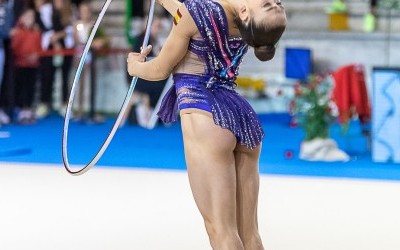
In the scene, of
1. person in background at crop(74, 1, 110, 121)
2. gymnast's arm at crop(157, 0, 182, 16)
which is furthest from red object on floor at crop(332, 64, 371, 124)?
gymnast's arm at crop(157, 0, 182, 16)

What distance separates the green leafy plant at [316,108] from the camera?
34.3 feet

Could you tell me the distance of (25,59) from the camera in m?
13.6

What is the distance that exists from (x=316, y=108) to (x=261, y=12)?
5.90 metres

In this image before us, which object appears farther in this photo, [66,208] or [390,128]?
[390,128]

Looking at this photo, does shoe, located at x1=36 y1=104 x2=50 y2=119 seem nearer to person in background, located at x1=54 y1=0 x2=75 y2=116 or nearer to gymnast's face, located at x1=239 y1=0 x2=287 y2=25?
person in background, located at x1=54 y1=0 x2=75 y2=116

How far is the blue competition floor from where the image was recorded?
32.5 feet

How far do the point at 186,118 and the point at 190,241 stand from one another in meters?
2.11

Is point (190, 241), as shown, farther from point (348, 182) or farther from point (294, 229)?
point (348, 182)

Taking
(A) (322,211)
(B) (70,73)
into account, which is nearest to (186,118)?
(A) (322,211)

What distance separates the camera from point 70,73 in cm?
1434

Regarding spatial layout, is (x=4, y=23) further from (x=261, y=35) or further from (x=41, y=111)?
(x=261, y=35)

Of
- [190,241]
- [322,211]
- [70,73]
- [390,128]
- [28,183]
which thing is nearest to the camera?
[190,241]

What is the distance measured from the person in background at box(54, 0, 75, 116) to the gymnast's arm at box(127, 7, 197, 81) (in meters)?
8.91

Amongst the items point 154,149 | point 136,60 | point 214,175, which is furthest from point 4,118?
point 214,175
